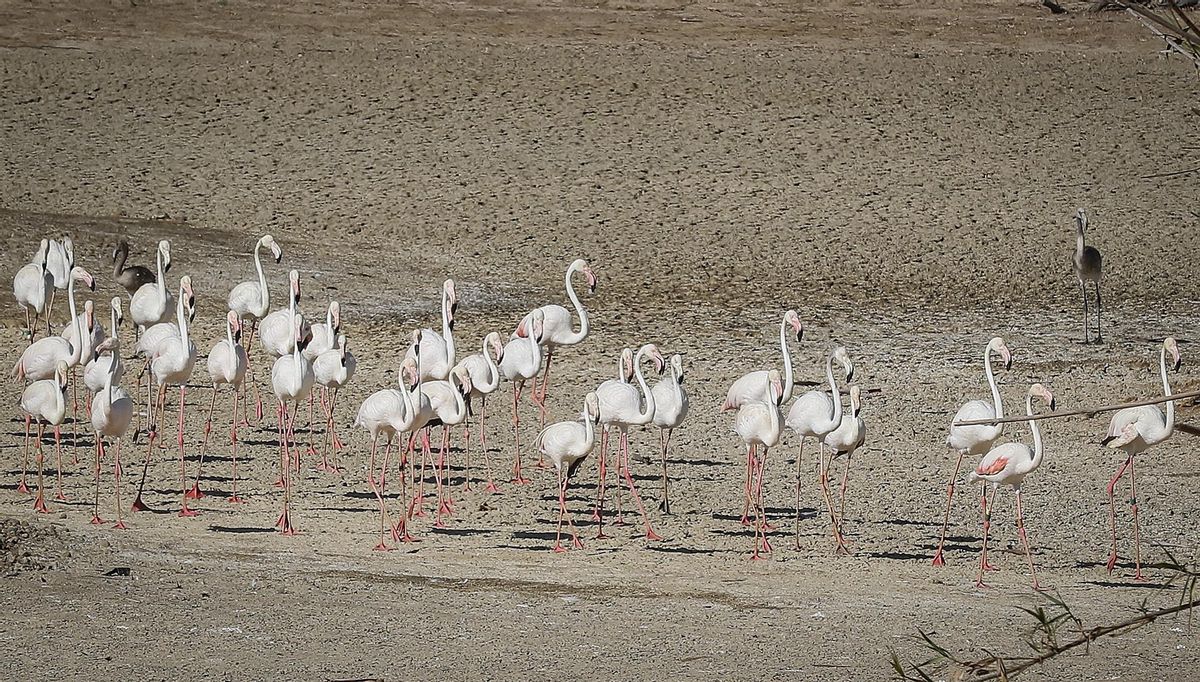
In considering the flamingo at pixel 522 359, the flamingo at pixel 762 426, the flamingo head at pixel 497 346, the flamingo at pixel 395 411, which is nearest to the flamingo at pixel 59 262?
the flamingo at pixel 522 359

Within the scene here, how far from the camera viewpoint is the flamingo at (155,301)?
1226cm

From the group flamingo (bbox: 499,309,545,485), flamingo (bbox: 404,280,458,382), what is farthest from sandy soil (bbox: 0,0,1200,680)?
flamingo (bbox: 404,280,458,382)

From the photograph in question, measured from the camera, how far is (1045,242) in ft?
56.6

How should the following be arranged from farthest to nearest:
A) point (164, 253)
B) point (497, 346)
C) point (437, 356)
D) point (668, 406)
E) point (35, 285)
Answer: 1. point (35, 285)
2. point (164, 253)
3. point (437, 356)
4. point (497, 346)
5. point (668, 406)

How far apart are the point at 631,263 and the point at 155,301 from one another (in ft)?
18.3

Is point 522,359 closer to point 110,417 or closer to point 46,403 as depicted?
point 110,417

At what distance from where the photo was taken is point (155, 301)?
12.4 m

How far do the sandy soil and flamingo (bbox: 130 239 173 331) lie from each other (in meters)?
0.69

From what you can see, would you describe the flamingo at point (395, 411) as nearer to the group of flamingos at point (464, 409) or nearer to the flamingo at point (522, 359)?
the group of flamingos at point (464, 409)

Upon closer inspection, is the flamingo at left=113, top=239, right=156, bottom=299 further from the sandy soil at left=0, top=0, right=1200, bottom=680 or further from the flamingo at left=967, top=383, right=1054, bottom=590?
the flamingo at left=967, top=383, right=1054, bottom=590

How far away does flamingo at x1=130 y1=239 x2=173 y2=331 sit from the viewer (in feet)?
40.2

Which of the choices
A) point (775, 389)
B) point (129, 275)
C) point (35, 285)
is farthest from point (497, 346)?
point (129, 275)

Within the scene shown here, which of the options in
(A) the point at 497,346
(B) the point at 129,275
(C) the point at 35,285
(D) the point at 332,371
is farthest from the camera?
→ (B) the point at 129,275

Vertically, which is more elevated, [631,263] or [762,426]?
[631,263]
